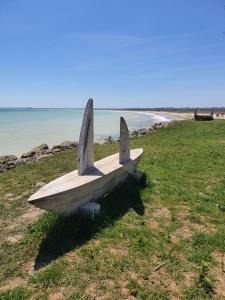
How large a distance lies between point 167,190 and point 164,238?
294 centimetres

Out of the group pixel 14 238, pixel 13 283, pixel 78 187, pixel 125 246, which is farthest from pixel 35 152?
pixel 13 283

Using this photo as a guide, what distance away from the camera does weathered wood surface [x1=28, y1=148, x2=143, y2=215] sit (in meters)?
5.79

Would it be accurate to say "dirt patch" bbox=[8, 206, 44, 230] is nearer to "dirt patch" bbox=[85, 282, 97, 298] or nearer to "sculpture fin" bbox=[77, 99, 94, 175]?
"sculpture fin" bbox=[77, 99, 94, 175]

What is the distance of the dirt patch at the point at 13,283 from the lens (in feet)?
15.2

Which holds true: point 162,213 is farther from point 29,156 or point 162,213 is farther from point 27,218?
point 29,156

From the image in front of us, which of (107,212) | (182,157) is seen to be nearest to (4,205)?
(107,212)

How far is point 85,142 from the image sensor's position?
7.33 metres

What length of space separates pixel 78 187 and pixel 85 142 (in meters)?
1.42

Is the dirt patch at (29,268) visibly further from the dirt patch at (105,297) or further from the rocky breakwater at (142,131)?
the rocky breakwater at (142,131)

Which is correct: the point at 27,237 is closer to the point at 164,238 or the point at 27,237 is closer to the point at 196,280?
the point at 164,238

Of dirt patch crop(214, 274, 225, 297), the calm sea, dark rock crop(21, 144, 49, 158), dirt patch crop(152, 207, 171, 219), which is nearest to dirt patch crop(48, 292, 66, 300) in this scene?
dirt patch crop(214, 274, 225, 297)

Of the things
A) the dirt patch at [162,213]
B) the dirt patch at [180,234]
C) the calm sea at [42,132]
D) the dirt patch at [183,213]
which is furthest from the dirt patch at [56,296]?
the calm sea at [42,132]

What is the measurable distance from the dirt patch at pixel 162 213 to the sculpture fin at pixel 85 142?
2.07m

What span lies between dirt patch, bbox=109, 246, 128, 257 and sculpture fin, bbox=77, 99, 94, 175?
7.39 feet
